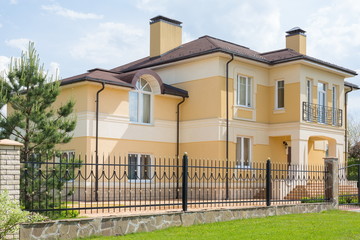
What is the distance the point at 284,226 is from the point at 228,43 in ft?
43.7

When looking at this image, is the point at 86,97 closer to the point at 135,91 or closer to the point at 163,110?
the point at 135,91

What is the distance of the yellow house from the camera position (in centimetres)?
1814

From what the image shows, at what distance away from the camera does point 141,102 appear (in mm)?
19312

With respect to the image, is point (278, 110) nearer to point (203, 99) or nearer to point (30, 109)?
point (203, 99)

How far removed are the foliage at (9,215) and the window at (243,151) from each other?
12.5 m

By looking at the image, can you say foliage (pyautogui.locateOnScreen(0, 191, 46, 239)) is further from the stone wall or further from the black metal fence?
the black metal fence

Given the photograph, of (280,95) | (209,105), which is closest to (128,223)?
(209,105)

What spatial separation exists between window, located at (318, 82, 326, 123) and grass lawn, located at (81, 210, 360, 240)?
9.50m

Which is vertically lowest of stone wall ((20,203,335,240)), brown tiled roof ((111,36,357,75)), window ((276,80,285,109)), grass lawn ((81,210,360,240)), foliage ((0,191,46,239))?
grass lawn ((81,210,360,240))

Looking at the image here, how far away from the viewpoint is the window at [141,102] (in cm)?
1914

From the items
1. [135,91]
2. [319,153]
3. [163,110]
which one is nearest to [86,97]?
[135,91]

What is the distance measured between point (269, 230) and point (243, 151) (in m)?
9.83

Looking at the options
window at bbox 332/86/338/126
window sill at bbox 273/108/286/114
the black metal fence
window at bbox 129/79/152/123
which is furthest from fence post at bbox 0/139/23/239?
window at bbox 332/86/338/126

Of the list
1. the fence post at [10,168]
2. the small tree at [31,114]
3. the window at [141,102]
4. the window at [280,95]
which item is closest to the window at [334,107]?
the window at [280,95]
